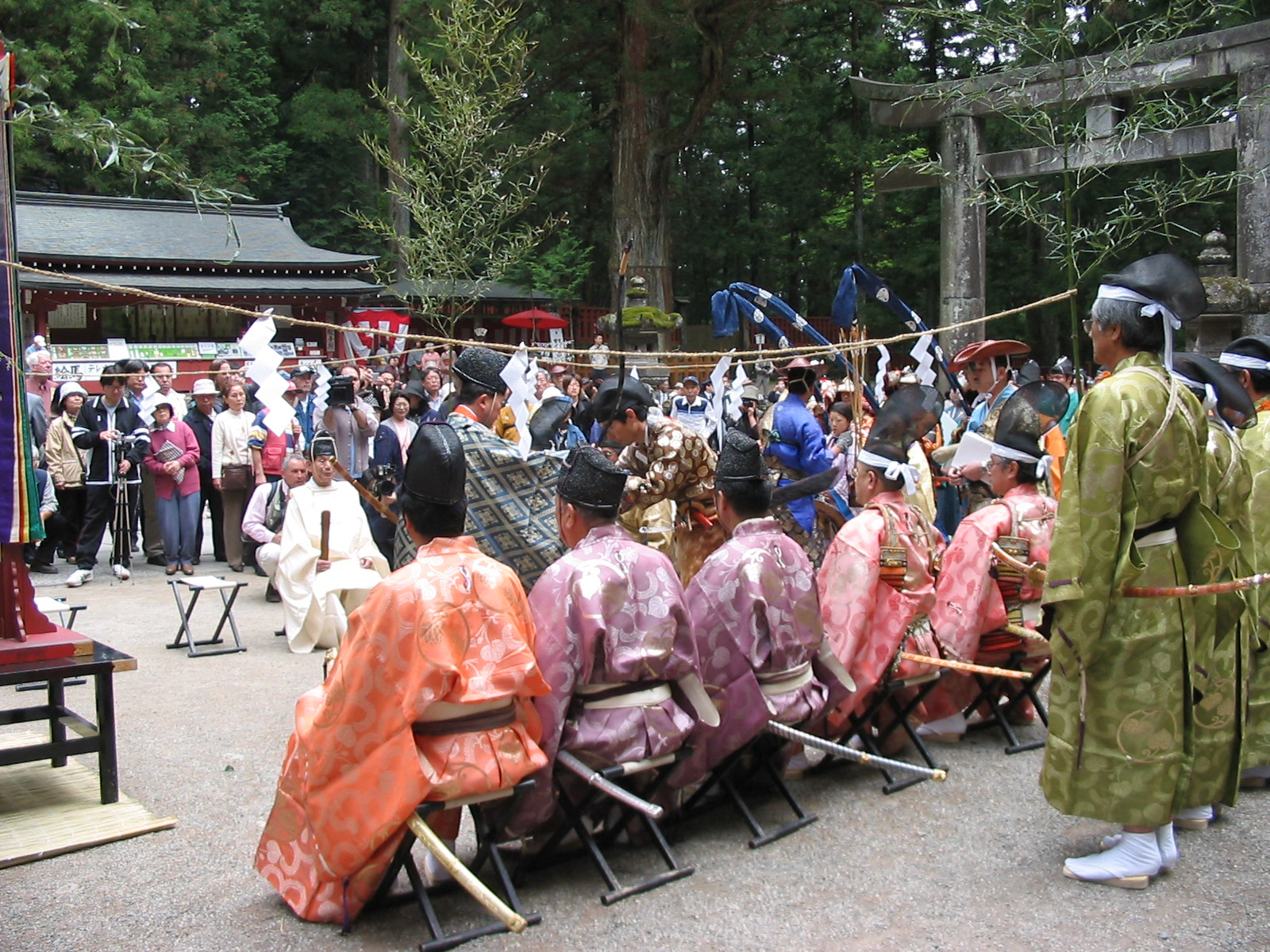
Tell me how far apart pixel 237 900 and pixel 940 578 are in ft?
10.3

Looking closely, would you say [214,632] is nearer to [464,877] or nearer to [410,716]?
[410,716]

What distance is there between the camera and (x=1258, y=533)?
4645mm

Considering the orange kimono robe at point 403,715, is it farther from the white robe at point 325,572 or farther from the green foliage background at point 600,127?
the green foliage background at point 600,127

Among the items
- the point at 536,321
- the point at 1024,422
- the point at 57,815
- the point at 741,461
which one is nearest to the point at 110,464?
the point at 57,815

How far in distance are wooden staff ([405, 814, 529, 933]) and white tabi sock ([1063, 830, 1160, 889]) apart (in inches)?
73.0

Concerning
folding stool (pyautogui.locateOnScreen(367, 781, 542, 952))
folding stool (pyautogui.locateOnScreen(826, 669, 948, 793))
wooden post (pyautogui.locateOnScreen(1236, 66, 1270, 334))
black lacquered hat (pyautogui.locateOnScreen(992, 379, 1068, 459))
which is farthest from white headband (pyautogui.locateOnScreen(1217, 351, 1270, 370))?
wooden post (pyautogui.locateOnScreen(1236, 66, 1270, 334))

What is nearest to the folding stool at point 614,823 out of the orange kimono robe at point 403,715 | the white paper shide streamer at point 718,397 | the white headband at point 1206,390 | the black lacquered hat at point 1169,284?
the orange kimono robe at point 403,715

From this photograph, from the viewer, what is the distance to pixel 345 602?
7133 millimetres

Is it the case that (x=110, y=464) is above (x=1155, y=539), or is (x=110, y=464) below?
above

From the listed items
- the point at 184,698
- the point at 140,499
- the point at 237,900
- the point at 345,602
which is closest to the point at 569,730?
the point at 237,900

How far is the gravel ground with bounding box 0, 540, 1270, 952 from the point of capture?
10.9 ft

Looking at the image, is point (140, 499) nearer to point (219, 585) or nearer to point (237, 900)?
point (219, 585)

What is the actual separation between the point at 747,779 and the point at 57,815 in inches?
102

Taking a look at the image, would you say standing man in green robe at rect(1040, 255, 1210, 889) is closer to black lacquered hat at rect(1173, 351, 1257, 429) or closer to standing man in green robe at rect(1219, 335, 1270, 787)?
black lacquered hat at rect(1173, 351, 1257, 429)
